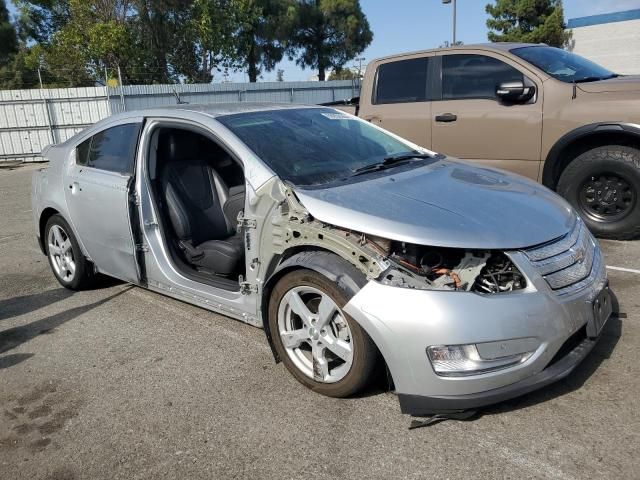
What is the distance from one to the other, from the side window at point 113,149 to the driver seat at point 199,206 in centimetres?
24

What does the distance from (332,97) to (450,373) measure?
2346 centimetres

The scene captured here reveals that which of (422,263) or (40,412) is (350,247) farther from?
(40,412)

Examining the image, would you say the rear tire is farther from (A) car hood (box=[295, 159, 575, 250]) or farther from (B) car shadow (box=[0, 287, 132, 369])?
(A) car hood (box=[295, 159, 575, 250])

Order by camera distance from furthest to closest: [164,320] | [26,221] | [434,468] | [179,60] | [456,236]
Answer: [179,60] < [26,221] < [164,320] < [456,236] < [434,468]

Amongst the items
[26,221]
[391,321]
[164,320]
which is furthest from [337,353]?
[26,221]

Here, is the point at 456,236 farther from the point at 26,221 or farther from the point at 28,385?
the point at 26,221

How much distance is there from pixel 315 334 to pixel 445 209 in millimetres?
937

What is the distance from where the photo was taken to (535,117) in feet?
18.2

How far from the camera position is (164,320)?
420 cm

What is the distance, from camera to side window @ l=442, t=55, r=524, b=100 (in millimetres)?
5844

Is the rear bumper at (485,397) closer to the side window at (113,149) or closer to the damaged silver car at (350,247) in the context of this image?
the damaged silver car at (350,247)

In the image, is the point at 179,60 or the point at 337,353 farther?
the point at 179,60

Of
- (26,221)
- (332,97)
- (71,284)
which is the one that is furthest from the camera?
(332,97)

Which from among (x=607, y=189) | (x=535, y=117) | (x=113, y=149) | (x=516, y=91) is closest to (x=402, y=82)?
(x=516, y=91)
